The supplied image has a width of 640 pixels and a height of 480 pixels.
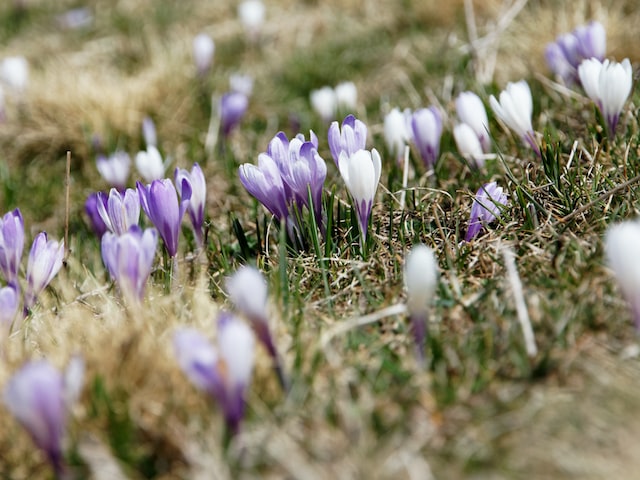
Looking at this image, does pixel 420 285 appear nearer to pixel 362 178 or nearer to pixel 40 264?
pixel 362 178

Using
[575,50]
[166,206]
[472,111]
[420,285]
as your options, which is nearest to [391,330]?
[420,285]

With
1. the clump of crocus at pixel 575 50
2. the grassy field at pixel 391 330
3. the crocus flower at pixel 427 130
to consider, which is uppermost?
the clump of crocus at pixel 575 50

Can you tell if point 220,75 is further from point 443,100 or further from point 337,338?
point 337,338

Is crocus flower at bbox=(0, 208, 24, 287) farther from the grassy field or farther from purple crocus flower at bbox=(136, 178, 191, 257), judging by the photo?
purple crocus flower at bbox=(136, 178, 191, 257)

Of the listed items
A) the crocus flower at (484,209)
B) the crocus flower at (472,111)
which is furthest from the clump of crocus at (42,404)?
the crocus flower at (472,111)

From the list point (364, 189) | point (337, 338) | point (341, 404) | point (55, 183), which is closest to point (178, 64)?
point (55, 183)

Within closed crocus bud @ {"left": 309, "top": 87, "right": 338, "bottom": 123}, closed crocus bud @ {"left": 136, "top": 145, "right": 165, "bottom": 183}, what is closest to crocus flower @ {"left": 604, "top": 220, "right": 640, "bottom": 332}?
closed crocus bud @ {"left": 136, "top": 145, "right": 165, "bottom": 183}

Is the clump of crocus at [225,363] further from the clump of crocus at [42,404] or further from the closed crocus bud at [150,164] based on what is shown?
the closed crocus bud at [150,164]
